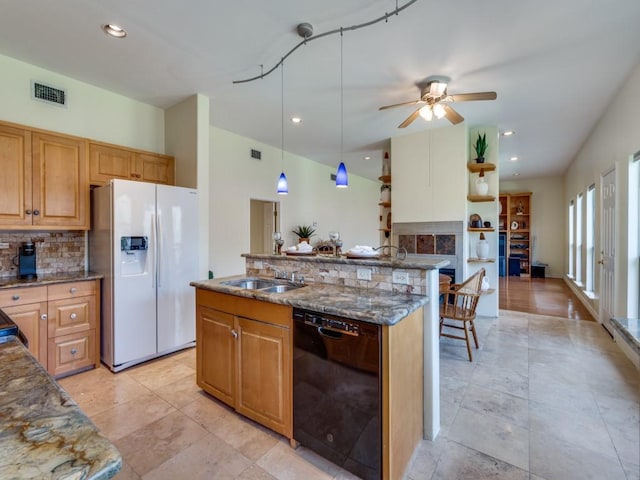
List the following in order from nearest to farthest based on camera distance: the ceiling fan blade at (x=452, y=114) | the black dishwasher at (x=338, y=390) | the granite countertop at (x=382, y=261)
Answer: the black dishwasher at (x=338, y=390)
the granite countertop at (x=382, y=261)
the ceiling fan blade at (x=452, y=114)

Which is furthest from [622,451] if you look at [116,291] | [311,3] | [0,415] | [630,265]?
[116,291]

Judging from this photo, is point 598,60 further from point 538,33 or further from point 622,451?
point 622,451

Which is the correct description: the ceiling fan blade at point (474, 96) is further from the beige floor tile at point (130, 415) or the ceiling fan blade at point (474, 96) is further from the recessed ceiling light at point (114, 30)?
the beige floor tile at point (130, 415)

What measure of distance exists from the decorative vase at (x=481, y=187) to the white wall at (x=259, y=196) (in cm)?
340

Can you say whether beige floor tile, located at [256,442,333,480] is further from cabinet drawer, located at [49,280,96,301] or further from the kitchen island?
cabinet drawer, located at [49,280,96,301]

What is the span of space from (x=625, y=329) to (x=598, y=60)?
126 inches

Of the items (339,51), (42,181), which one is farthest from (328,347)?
(42,181)

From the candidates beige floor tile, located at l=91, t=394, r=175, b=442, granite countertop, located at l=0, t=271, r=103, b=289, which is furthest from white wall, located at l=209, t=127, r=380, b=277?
beige floor tile, located at l=91, t=394, r=175, b=442

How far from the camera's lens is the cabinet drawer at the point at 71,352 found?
2.70 meters

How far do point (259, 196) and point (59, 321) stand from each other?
11.1ft

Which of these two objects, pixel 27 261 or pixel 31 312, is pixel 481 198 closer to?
pixel 31 312

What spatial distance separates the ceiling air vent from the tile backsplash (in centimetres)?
131

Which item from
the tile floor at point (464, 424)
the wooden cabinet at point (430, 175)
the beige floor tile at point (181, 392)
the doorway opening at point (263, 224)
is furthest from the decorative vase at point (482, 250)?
the beige floor tile at point (181, 392)

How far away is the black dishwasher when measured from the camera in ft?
5.01
